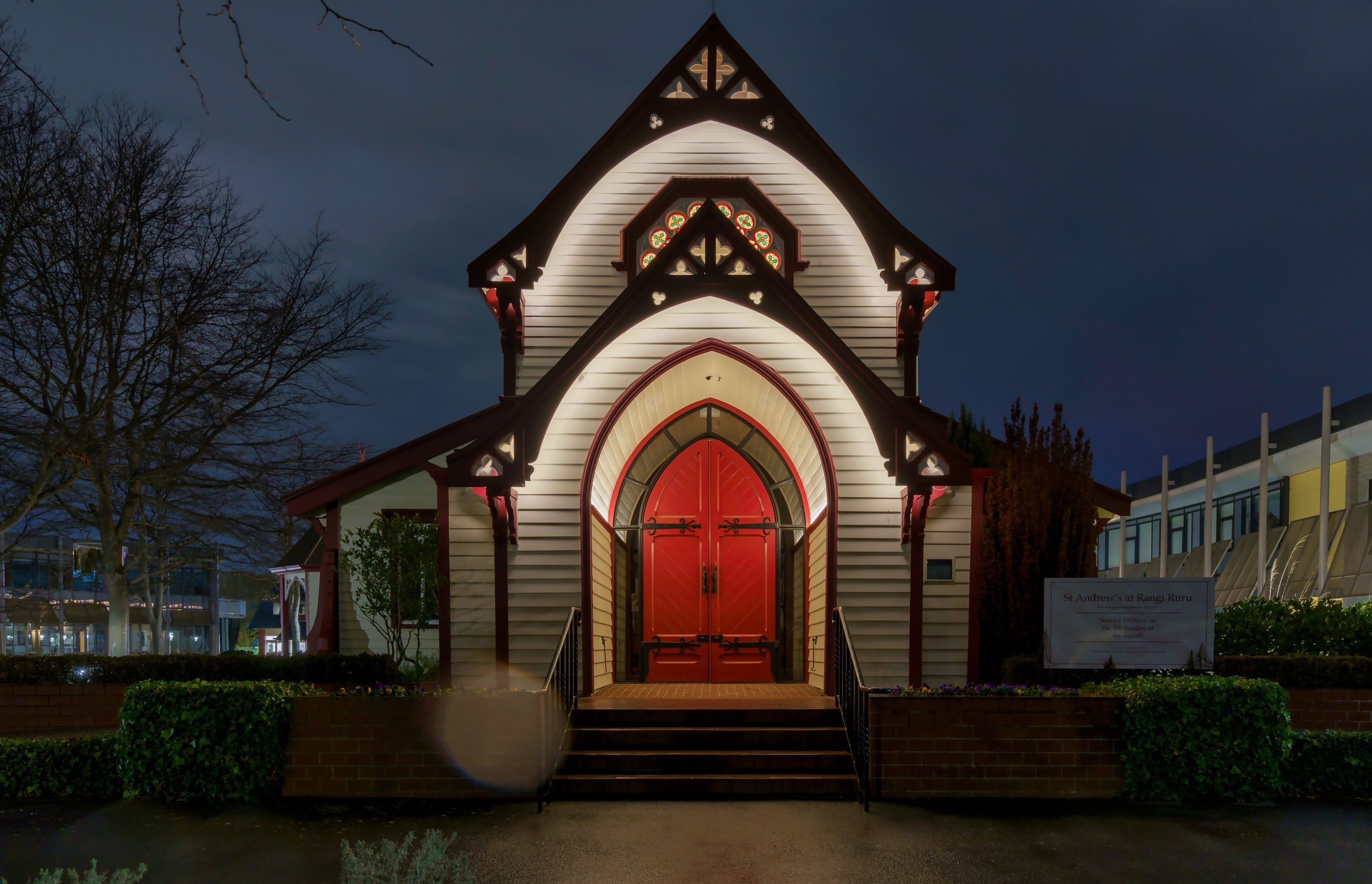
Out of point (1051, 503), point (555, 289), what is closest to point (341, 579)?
point (555, 289)

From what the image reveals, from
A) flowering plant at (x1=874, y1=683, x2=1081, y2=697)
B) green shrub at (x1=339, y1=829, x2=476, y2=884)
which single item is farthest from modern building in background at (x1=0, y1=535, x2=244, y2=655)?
green shrub at (x1=339, y1=829, x2=476, y2=884)

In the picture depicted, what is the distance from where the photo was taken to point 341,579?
12.9 metres

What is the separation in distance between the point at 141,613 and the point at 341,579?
4548 centimetres

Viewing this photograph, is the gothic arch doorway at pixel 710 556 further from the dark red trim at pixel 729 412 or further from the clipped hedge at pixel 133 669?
the clipped hedge at pixel 133 669

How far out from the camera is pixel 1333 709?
1030 cm

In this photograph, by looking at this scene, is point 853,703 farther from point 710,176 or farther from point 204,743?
point 710,176

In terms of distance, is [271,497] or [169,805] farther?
[271,497]

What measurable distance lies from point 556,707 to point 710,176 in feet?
22.7

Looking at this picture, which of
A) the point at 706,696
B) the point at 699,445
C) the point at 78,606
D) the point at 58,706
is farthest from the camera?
the point at 78,606

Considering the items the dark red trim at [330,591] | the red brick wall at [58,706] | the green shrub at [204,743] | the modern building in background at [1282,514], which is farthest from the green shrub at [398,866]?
the modern building in background at [1282,514]

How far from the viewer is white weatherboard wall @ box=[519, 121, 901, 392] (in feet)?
39.0

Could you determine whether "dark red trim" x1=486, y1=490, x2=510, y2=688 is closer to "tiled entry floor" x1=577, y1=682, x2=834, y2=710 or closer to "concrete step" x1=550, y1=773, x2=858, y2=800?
"tiled entry floor" x1=577, y1=682, x2=834, y2=710

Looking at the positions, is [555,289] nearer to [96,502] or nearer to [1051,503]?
[1051,503]

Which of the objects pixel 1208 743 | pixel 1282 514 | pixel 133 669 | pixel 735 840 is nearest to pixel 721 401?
pixel 735 840
